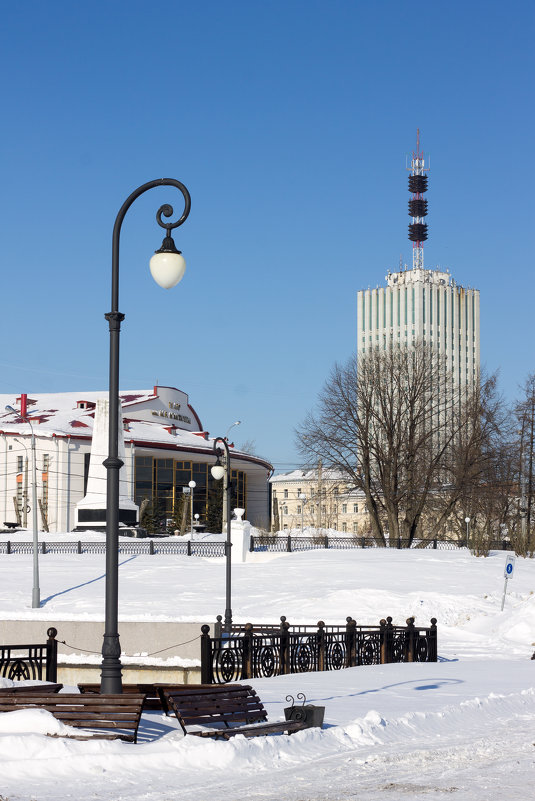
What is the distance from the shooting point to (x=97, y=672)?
76.6 ft

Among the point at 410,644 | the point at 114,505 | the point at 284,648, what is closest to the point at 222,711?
the point at 114,505

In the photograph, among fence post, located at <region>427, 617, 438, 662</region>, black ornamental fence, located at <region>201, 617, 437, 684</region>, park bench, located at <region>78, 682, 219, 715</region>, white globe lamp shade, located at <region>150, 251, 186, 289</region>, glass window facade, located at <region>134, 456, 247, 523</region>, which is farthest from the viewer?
glass window facade, located at <region>134, 456, 247, 523</region>

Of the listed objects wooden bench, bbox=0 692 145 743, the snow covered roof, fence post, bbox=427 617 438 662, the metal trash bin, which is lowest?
fence post, bbox=427 617 438 662

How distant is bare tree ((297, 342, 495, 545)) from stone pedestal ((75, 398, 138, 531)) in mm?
10376

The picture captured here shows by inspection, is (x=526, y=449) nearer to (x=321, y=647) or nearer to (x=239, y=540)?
(x=239, y=540)

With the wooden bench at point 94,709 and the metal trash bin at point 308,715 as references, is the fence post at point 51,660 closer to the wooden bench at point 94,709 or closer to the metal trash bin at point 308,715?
the wooden bench at point 94,709

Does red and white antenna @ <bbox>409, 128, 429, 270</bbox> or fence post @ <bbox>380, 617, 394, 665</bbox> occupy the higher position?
red and white antenna @ <bbox>409, 128, 429, 270</bbox>

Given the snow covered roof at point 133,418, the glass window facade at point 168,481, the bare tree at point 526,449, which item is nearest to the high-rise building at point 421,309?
the snow covered roof at point 133,418

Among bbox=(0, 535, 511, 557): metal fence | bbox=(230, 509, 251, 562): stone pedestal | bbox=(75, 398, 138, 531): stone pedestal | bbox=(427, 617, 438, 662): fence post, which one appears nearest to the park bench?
bbox=(427, 617, 438, 662): fence post

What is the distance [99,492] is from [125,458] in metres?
12.2

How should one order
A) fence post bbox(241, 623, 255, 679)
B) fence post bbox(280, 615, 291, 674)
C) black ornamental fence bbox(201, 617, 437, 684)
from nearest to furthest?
black ornamental fence bbox(201, 617, 437, 684) → fence post bbox(241, 623, 255, 679) → fence post bbox(280, 615, 291, 674)

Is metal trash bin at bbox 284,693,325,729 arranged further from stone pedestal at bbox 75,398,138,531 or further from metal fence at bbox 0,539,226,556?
stone pedestal at bbox 75,398,138,531

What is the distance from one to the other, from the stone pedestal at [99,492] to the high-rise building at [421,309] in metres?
128

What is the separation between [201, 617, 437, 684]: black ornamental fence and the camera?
17.7m
